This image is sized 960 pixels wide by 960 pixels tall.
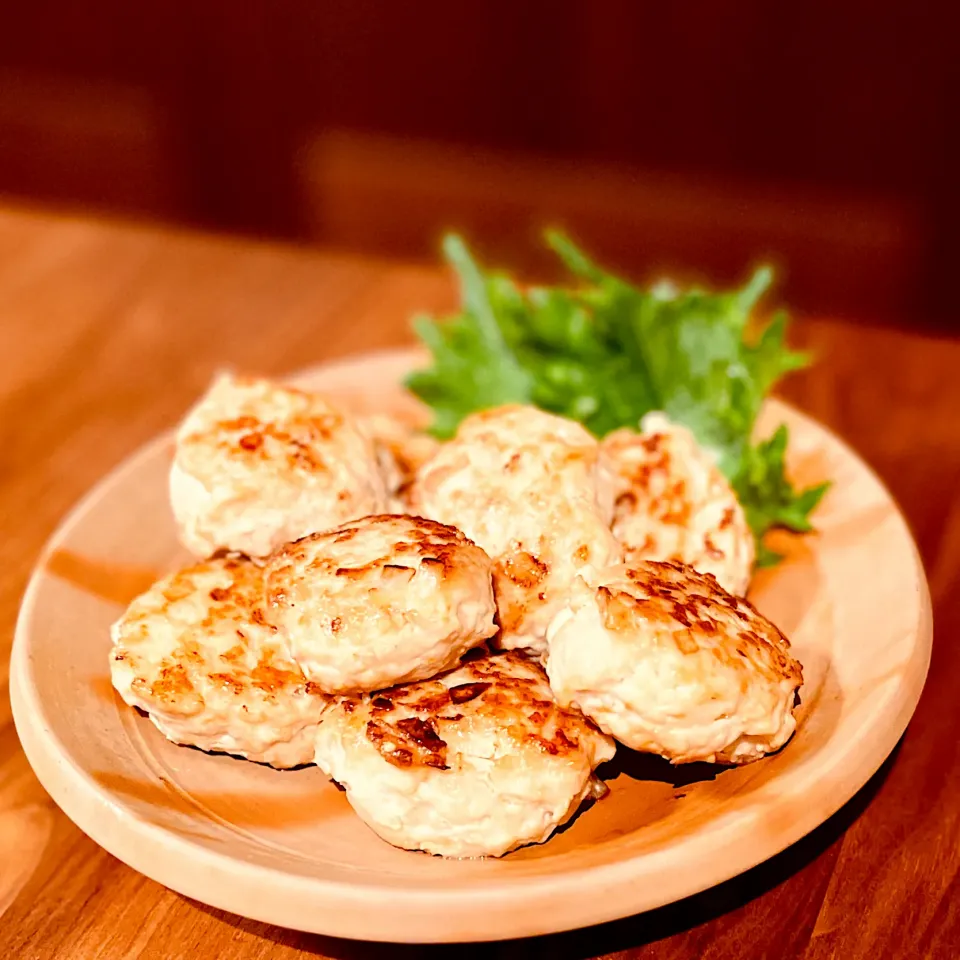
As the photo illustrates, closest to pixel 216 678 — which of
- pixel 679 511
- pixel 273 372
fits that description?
pixel 679 511

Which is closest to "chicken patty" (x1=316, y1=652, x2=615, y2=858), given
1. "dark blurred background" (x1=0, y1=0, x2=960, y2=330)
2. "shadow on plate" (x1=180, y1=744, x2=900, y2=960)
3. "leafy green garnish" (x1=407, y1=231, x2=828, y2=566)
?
"shadow on plate" (x1=180, y1=744, x2=900, y2=960)

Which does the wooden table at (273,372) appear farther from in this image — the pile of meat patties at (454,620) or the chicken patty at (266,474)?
the chicken patty at (266,474)

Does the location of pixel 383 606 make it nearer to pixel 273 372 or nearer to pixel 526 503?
pixel 526 503

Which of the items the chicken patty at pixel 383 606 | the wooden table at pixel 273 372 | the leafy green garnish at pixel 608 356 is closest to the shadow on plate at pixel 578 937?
the wooden table at pixel 273 372

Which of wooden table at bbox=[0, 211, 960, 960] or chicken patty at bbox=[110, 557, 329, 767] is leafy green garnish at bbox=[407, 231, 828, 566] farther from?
chicken patty at bbox=[110, 557, 329, 767]

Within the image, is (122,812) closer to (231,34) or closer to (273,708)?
(273,708)

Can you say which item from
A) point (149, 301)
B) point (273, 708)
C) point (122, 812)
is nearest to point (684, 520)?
point (273, 708)
